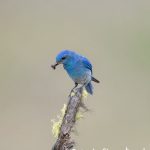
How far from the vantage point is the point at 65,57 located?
825 centimetres

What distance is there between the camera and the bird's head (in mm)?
8109

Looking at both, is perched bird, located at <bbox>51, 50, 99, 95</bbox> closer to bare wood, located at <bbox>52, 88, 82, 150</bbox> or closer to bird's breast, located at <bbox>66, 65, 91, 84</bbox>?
bird's breast, located at <bbox>66, 65, 91, 84</bbox>

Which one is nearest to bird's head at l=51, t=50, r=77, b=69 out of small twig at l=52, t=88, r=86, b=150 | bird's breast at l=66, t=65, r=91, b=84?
bird's breast at l=66, t=65, r=91, b=84

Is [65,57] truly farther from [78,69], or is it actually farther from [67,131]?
[67,131]

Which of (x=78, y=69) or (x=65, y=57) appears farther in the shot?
(x=78, y=69)

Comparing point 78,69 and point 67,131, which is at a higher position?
point 78,69

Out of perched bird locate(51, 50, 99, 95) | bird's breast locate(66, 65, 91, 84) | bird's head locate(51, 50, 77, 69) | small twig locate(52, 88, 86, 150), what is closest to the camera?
small twig locate(52, 88, 86, 150)

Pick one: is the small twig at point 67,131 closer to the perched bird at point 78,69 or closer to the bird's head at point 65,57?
the bird's head at point 65,57

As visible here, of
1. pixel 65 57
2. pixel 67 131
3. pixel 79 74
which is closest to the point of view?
pixel 67 131

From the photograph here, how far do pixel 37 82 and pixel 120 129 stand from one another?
4.49m

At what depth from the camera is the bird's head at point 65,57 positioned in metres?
8.11

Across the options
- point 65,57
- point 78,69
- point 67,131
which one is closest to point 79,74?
point 78,69

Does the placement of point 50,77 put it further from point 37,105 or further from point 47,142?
point 47,142

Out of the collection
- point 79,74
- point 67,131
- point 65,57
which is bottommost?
point 67,131
